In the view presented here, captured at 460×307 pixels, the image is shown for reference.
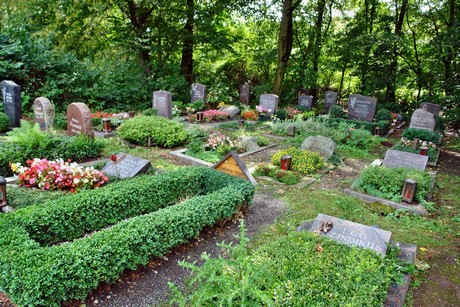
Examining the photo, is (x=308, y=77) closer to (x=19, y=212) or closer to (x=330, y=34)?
(x=330, y=34)

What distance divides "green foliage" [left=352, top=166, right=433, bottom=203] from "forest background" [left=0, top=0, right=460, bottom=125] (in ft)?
20.3

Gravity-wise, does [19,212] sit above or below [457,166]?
above

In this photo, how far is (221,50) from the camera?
2056 centimetres

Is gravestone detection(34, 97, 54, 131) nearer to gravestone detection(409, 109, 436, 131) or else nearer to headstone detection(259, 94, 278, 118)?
headstone detection(259, 94, 278, 118)

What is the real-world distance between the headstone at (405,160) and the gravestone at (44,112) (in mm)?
9074

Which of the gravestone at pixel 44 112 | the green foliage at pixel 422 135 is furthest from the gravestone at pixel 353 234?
the gravestone at pixel 44 112

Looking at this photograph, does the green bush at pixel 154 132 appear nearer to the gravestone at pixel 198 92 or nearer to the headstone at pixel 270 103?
the headstone at pixel 270 103

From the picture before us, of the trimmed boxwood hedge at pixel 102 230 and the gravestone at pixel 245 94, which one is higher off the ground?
the gravestone at pixel 245 94

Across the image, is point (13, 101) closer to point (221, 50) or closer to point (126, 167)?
point (126, 167)

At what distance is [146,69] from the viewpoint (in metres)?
18.1

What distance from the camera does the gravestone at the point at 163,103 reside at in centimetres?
1300

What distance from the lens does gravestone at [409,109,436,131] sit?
1165 centimetres

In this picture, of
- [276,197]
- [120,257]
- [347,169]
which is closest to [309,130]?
[347,169]

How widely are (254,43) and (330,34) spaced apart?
18.8 ft
